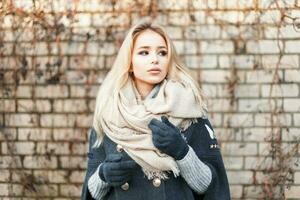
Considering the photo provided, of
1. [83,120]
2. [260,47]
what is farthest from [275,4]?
[83,120]

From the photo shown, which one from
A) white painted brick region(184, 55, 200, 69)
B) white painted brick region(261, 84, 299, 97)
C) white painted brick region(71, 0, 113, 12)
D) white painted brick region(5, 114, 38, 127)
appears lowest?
white painted brick region(5, 114, 38, 127)

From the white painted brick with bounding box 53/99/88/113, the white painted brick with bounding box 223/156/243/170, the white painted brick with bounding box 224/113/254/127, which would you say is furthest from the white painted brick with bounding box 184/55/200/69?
the white painted brick with bounding box 53/99/88/113

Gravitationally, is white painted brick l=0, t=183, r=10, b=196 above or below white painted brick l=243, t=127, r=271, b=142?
below

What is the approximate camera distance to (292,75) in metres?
4.60

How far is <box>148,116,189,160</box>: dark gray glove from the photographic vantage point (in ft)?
7.83

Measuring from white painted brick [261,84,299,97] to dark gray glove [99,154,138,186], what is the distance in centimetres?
A: 238

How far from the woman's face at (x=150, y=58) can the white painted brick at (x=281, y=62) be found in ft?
7.21

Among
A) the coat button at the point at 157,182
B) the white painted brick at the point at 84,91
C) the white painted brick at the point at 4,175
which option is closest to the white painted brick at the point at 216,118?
the white painted brick at the point at 84,91

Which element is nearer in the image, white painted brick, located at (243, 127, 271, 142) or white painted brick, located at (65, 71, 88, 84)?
white painted brick, located at (243, 127, 271, 142)

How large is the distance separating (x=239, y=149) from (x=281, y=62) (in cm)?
79

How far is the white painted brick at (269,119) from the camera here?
462cm

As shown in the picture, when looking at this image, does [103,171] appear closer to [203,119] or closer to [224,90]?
[203,119]

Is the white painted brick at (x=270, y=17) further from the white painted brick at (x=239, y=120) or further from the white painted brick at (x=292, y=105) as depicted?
the white painted brick at (x=239, y=120)

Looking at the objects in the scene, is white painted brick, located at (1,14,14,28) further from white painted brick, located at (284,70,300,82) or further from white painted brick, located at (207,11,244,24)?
white painted brick, located at (284,70,300,82)
